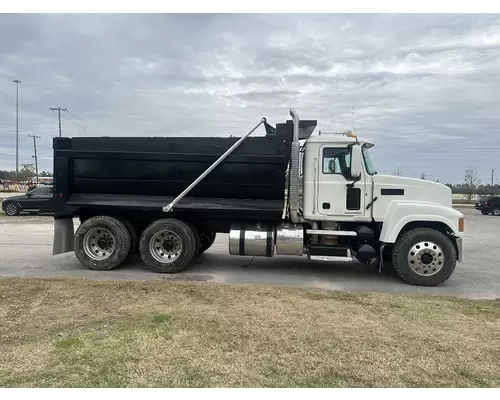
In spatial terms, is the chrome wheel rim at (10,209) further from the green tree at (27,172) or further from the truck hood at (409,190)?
the green tree at (27,172)

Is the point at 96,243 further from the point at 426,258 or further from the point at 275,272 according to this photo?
the point at 426,258

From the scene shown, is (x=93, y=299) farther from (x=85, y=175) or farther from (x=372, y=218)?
(x=372, y=218)

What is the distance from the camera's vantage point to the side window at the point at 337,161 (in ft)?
23.7

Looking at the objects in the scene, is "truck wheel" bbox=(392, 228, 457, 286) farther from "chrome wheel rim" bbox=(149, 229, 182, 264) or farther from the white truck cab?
"chrome wheel rim" bbox=(149, 229, 182, 264)

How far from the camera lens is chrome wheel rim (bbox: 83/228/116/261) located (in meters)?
7.64

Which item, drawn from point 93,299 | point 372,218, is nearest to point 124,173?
point 93,299

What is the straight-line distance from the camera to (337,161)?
23.9 ft

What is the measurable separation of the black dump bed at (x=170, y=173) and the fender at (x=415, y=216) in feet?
6.44

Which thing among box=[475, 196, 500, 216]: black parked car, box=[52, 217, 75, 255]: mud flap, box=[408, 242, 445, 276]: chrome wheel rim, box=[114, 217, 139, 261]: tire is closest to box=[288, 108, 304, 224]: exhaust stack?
box=[408, 242, 445, 276]: chrome wheel rim

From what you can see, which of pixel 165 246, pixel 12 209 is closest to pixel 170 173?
pixel 165 246

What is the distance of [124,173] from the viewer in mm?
7605

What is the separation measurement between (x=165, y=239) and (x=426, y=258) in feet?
15.5

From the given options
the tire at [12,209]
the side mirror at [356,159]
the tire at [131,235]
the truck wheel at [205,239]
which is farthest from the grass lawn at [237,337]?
the tire at [12,209]

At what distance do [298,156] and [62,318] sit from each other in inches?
180
